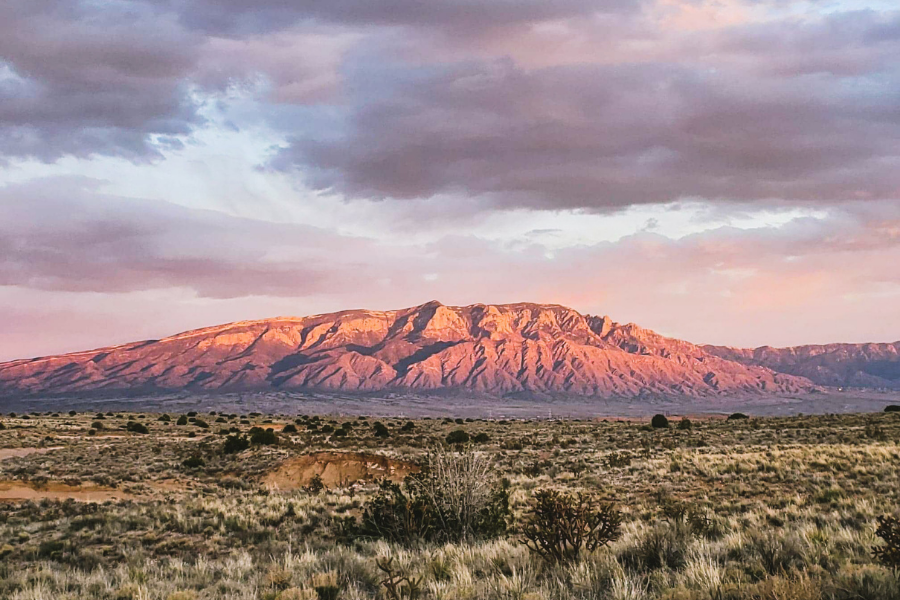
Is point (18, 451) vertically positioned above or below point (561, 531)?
below

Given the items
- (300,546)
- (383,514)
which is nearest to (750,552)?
(383,514)

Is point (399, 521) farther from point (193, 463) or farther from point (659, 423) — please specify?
point (659, 423)

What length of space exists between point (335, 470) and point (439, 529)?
58.6 feet

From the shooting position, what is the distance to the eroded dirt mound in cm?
2905

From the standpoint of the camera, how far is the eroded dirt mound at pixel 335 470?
29.0m

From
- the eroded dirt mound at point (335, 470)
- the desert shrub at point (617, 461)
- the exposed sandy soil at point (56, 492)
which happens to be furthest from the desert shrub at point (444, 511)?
the desert shrub at point (617, 461)

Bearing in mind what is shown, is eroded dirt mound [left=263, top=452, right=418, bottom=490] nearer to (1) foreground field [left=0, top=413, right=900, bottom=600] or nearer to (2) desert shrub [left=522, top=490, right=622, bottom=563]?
(1) foreground field [left=0, top=413, right=900, bottom=600]

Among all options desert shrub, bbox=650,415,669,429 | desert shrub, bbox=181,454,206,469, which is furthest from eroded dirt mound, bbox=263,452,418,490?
desert shrub, bbox=650,415,669,429

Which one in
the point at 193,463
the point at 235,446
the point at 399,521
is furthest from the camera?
the point at 235,446

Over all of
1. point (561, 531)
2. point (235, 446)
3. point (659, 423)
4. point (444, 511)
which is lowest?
point (659, 423)

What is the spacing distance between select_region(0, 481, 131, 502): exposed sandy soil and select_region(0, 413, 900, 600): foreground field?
0.12 meters

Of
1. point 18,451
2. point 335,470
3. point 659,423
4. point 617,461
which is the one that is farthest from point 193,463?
point 659,423

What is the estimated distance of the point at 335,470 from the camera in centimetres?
3009

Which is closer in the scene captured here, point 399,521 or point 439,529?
point 439,529
